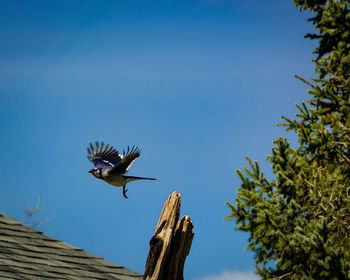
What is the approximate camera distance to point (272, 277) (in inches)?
279

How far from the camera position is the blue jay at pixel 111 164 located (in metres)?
8.40

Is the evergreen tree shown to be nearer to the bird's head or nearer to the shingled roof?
the bird's head

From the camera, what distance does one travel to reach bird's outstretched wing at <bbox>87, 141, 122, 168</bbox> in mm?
9156

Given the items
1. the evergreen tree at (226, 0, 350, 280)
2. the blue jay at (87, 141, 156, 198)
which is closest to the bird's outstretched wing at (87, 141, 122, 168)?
the blue jay at (87, 141, 156, 198)

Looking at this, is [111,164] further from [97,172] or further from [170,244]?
[170,244]

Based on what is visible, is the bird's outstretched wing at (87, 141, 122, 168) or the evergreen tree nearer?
the evergreen tree

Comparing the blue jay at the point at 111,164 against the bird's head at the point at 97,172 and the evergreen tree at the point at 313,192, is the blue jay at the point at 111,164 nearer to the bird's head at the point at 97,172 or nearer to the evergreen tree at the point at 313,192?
the bird's head at the point at 97,172

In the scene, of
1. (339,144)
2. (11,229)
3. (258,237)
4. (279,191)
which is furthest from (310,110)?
(11,229)

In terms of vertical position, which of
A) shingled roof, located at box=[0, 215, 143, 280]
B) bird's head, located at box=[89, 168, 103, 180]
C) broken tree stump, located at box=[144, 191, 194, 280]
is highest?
bird's head, located at box=[89, 168, 103, 180]

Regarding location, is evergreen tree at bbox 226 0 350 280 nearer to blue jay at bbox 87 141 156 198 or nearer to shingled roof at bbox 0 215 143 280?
blue jay at bbox 87 141 156 198

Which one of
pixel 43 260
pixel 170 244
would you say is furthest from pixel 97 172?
pixel 43 260

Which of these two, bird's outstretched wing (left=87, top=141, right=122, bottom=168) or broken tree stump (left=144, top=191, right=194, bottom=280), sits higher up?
bird's outstretched wing (left=87, top=141, right=122, bottom=168)

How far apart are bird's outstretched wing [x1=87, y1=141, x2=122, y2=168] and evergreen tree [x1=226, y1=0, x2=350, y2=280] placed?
294 centimetres

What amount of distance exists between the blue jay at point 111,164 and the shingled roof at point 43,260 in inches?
80.9
